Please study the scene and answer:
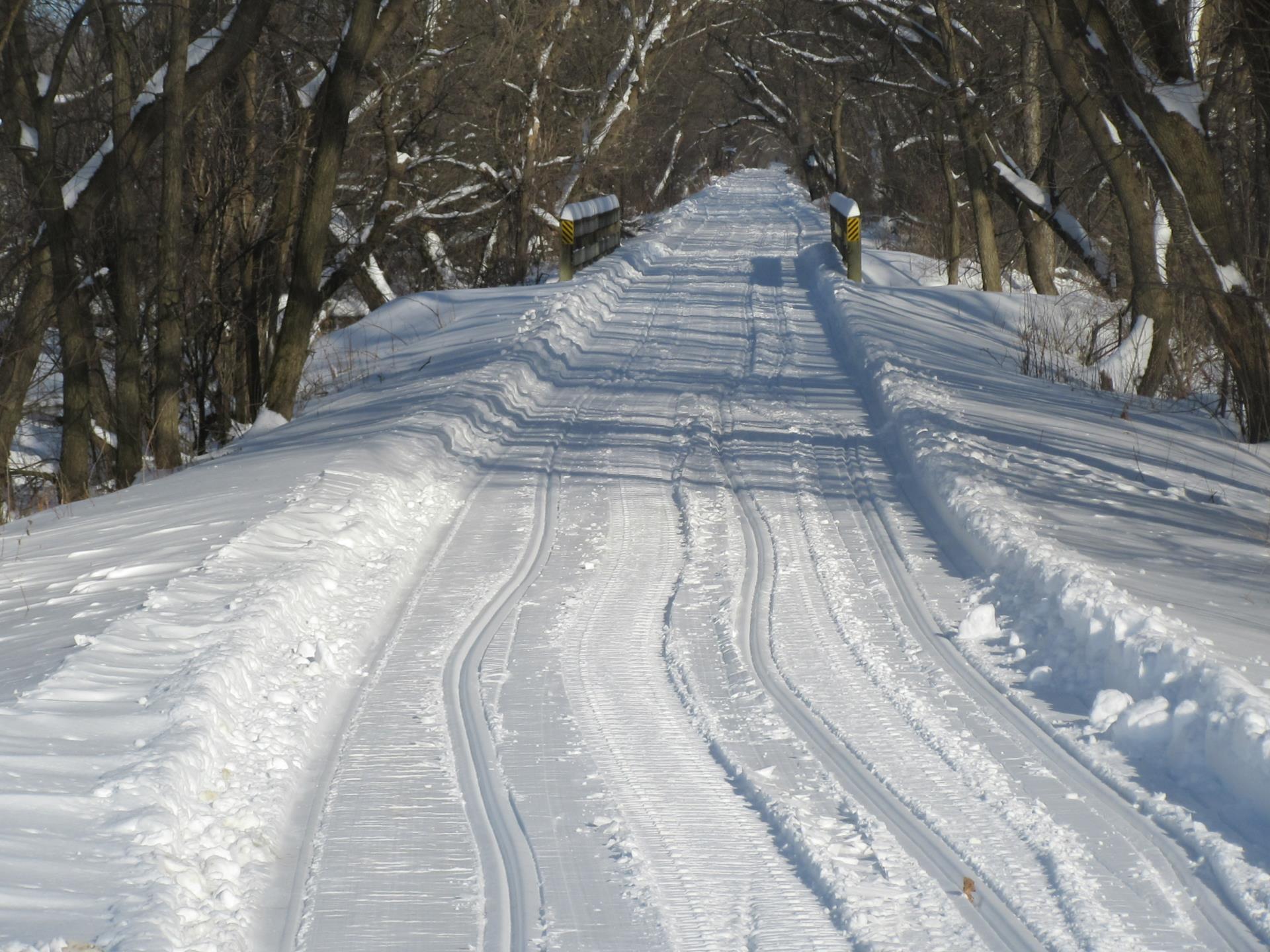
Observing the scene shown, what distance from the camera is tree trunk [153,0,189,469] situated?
11148mm

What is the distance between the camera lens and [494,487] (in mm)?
8789

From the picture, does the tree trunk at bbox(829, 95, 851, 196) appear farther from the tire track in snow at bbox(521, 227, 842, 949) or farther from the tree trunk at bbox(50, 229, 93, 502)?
the tire track in snow at bbox(521, 227, 842, 949)

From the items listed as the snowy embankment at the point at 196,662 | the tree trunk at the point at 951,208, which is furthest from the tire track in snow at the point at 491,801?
the tree trunk at the point at 951,208

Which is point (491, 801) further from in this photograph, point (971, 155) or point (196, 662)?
point (971, 155)

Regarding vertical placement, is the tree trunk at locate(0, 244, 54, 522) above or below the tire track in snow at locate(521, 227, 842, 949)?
above

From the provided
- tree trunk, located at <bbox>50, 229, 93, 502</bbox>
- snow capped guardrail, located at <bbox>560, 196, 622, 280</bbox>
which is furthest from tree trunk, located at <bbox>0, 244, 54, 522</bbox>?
snow capped guardrail, located at <bbox>560, 196, 622, 280</bbox>

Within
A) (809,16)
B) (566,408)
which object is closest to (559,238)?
(566,408)

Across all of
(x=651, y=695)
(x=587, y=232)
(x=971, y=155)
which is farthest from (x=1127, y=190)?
(x=587, y=232)

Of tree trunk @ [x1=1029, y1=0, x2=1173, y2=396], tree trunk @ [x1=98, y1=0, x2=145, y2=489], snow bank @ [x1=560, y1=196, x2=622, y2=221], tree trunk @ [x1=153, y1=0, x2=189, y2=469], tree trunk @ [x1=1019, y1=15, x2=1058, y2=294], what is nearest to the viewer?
tree trunk @ [x1=153, y1=0, x2=189, y2=469]

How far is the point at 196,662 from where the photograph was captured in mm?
4969

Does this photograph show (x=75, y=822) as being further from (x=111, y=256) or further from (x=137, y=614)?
(x=111, y=256)

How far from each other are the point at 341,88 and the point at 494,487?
6.03 m

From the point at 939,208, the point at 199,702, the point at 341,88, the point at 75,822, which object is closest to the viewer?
the point at 75,822

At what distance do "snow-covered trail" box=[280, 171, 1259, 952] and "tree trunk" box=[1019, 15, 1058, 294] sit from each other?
1172 cm
